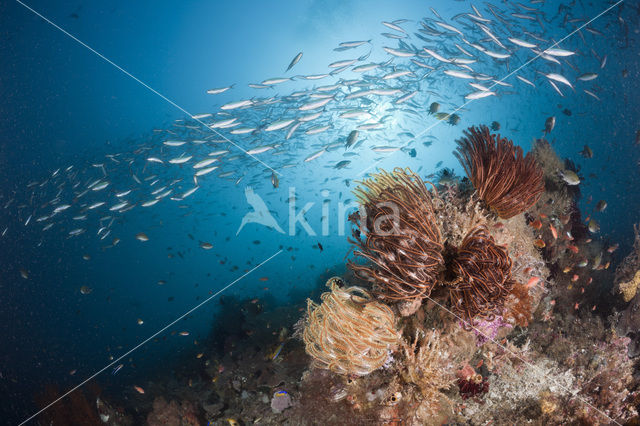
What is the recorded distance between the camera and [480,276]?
3008 mm

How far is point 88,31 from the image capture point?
42.7 m

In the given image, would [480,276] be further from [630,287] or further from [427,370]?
[630,287]

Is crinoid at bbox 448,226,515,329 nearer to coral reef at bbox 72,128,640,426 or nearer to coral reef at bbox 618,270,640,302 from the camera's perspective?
coral reef at bbox 72,128,640,426

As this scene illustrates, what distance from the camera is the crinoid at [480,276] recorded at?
3.00 m

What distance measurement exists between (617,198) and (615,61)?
1447 inches

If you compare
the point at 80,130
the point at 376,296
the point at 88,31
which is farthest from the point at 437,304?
the point at 80,130

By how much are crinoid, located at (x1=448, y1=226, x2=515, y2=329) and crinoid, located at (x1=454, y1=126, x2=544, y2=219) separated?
0.93 m

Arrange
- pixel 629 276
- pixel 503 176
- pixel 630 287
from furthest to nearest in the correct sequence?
1. pixel 629 276
2. pixel 630 287
3. pixel 503 176

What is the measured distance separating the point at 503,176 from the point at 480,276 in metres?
1.53

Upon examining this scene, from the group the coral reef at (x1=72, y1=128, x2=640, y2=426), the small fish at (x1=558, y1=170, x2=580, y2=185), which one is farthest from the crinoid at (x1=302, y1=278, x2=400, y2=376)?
the small fish at (x1=558, y1=170, x2=580, y2=185)

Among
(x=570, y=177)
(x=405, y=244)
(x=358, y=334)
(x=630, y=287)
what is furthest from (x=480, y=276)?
(x=630, y=287)

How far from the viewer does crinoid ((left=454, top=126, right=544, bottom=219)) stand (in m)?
3.83

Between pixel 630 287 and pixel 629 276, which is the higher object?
pixel 629 276

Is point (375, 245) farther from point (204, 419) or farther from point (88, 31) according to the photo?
point (88, 31)
